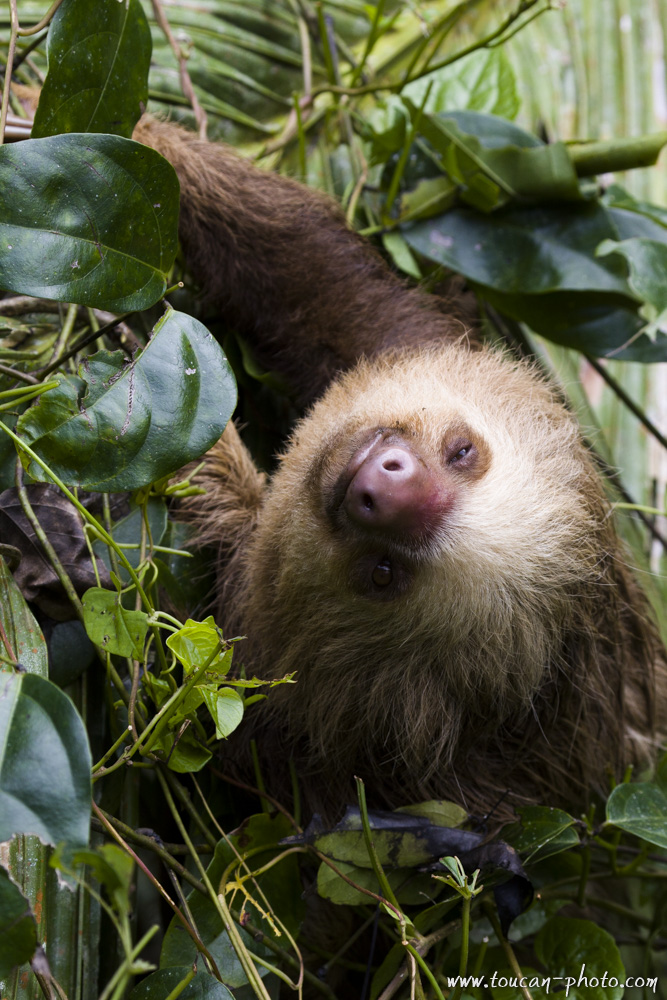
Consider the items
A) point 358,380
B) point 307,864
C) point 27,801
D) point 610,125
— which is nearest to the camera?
point 27,801

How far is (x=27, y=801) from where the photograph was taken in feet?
3.34

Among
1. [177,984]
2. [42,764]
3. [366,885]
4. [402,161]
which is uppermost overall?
[402,161]

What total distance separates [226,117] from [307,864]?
2.38 meters

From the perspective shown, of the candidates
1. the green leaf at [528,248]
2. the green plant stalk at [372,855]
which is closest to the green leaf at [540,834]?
the green plant stalk at [372,855]

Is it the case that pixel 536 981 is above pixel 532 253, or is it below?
below

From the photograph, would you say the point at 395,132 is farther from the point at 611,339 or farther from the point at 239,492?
the point at 239,492

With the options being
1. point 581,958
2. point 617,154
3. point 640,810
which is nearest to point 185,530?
point 640,810

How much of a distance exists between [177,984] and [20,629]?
0.69 meters

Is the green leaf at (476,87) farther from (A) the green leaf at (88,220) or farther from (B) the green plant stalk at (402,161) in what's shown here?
(A) the green leaf at (88,220)

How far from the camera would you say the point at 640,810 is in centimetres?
183

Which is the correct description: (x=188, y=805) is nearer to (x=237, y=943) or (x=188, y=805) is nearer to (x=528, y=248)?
(x=237, y=943)

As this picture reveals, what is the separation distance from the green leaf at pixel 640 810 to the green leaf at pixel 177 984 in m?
0.90

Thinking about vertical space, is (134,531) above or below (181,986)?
above

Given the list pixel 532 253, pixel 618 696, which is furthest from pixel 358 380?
pixel 618 696
